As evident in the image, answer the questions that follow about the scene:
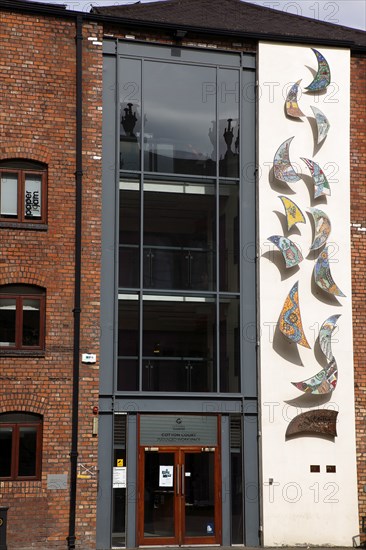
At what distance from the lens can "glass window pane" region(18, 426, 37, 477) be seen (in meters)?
19.8

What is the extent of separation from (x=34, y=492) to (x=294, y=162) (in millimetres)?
9592

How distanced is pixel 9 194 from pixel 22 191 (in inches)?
11.5

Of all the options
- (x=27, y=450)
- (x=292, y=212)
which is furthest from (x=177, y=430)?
(x=292, y=212)

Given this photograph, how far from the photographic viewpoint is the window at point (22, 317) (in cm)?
2012

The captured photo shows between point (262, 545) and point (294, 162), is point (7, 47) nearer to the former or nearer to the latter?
point (294, 162)

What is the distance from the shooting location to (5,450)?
19719mm

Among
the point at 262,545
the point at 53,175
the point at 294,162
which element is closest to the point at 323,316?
the point at 294,162

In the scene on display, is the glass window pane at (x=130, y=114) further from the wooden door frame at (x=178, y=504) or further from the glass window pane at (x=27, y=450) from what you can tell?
the glass window pane at (x=27, y=450)

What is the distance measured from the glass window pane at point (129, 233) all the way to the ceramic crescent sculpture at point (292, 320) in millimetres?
3434

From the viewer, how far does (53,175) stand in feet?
68.0

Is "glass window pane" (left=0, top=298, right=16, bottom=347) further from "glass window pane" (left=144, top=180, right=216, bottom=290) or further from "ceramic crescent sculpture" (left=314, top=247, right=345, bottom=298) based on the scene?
"ceramic crescent sculpture" (left=314, top=247, right=345, bottom=298)

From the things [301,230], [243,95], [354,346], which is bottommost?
[354,346]

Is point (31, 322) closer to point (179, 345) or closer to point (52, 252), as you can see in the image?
point (52, 252)

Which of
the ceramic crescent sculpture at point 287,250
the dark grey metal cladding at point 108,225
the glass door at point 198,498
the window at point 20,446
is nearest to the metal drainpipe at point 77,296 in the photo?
the dark grey metal cladding at point 108,225
